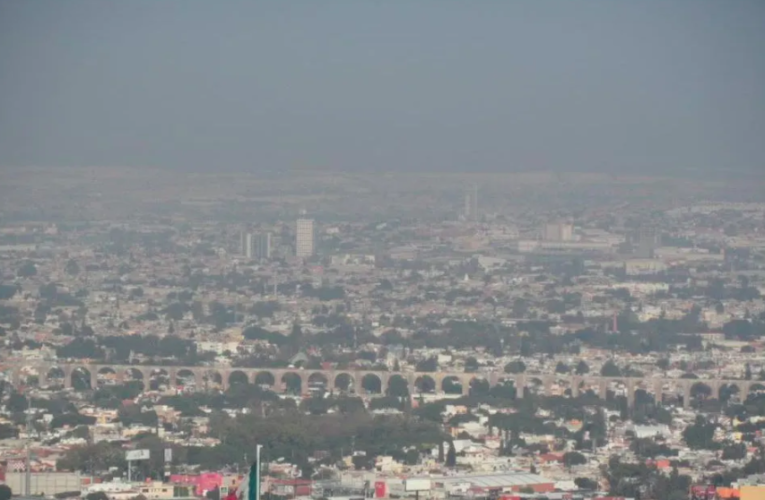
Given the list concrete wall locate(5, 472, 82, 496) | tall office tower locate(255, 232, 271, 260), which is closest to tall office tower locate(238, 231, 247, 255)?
tall office tower locate(255, 232, 271, 260)

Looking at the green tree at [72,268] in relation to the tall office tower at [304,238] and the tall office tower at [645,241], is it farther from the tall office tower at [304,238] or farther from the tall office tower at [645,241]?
the tall office tower at [645,241]

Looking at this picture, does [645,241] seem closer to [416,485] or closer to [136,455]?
[136,455]

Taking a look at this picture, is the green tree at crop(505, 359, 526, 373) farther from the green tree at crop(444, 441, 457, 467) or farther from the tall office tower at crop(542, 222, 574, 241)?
the tall office tower at crop(542, 222, 574, 241)

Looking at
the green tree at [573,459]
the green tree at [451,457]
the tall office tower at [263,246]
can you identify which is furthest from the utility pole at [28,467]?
the tall office tower at [263,246]

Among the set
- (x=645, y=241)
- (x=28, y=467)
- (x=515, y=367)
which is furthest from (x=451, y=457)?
(x=645, y=241)

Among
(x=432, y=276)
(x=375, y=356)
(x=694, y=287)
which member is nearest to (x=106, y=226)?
(x=432, y=276)

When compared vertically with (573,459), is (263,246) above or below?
above
